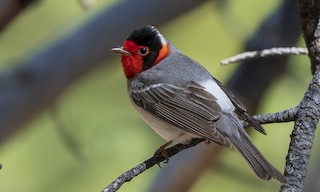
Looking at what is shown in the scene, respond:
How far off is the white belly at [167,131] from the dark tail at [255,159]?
10.6 inches

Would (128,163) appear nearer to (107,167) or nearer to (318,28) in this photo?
(107,167)

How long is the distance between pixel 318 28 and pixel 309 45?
97 mm

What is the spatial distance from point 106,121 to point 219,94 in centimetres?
175

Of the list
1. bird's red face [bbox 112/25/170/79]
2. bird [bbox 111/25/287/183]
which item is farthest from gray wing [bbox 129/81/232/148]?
bird's red face [bbox 112/25/170/79]

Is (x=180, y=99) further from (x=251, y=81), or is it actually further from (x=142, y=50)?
(x=251, y=81)

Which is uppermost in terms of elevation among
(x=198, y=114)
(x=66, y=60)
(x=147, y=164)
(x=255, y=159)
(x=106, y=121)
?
(x=66, y=60)

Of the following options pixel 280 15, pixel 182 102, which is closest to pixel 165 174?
pixel 182 102

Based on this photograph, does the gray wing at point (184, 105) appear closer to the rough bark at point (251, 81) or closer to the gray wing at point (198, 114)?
the gray wing at point (198, 114)

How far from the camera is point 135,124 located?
211 inches

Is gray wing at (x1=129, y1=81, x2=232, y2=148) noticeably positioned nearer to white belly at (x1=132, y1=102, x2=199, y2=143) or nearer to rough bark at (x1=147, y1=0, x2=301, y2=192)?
white belly at (x1=132, y1=102, x2=199, y2=143)

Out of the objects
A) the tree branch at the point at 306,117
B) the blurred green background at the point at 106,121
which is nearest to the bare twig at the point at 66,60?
the blurred green background at the point at 106,121

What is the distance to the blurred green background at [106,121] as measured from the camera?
5109 mm

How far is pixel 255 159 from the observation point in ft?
10.6

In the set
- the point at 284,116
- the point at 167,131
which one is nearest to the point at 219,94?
the point at 167,131
